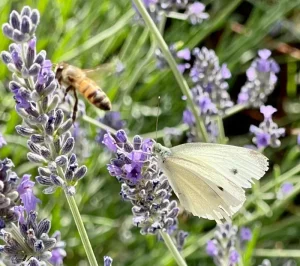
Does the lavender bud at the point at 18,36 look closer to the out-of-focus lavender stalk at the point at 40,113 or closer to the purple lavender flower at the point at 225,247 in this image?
the out-of-focus lavender stalk at the point at 40,113

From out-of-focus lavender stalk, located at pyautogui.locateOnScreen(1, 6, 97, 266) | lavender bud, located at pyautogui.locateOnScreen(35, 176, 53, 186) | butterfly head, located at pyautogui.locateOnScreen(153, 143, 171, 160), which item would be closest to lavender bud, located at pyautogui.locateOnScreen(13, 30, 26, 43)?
out-of-focus lavender stalk, located at pyautogui.locateOnScreen(1, 6, 97, 266)

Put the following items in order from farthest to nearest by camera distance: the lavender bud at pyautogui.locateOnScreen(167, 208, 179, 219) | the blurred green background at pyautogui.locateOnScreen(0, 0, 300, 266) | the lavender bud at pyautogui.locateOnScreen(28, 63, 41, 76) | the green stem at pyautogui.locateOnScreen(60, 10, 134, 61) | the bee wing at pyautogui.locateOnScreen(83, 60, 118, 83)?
the green stem at pyautogui.locateOnScreen(60, 10, 134, 61)
the blurred green background at pyautogui.locateOnScreen(0, 0, 300, 266)
the bee wing at pyautogui.locateOnScreen(83, 60, 118, 83)
the lavender bud at pyautogui.locateOnScreen(167, 208, 179, 219)
the lavender bud at pyautogui.locateOnScreen(28, 63, 41, 76)

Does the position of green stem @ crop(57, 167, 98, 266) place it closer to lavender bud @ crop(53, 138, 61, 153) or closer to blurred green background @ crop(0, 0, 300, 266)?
lavender bud @ crop(53, 138, 61, 153)

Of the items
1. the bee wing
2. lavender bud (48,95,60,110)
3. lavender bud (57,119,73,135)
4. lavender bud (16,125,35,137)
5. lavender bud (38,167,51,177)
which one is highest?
lavender bud (48,95,60,110)

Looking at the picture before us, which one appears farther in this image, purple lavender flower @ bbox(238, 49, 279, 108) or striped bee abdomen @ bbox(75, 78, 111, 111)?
purple lavender flower @ bbox(238, 49, 279, 108)

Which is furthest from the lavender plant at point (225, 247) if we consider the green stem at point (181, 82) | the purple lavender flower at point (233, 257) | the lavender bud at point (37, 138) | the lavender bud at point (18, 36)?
the lavender bud at point (18, 36)

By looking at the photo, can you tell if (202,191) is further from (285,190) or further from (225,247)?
(285,190)

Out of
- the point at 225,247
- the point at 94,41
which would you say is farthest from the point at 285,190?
the point at 94,41

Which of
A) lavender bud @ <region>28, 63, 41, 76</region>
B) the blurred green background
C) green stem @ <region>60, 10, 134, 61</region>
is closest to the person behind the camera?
lavender bud @ <region>28, 63, 41, 76</region>

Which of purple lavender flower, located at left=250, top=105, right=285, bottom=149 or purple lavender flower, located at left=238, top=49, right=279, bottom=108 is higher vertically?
purple lavender flower, located at left=238, top=49, right=279, bottom=108
